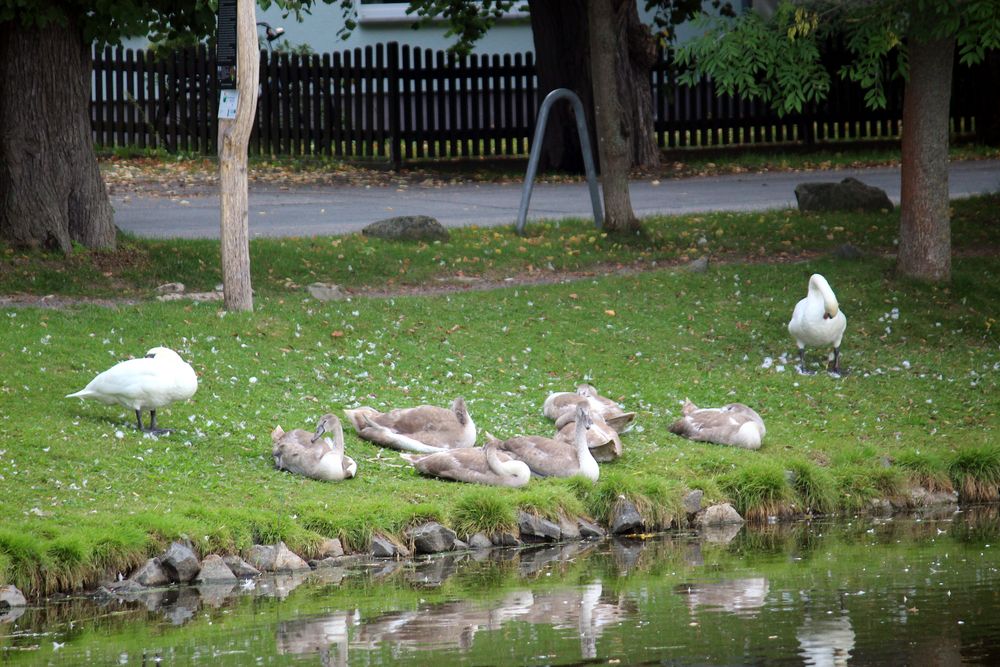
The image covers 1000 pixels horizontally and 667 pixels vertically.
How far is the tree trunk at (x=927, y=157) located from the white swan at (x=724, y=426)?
5.44m

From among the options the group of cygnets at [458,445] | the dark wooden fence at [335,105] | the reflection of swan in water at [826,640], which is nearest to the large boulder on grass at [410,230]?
the group of cygnets at [458,445]

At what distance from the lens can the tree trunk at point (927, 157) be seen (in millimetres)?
18094

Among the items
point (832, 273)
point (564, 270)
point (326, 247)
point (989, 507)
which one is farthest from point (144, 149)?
point (989, 507)

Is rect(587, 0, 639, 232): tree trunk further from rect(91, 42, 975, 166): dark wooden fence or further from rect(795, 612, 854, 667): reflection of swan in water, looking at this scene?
rect(795, 612, 854, 667): reflection of swan in water

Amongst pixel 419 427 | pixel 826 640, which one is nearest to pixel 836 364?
pixel 419 427

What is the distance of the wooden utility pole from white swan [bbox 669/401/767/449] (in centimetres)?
567

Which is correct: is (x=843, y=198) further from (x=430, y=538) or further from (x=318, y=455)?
(x=430, y=538)

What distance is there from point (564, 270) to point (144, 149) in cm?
1552

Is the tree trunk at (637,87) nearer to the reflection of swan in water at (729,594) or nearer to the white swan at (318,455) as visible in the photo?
the white swan at (318,455)

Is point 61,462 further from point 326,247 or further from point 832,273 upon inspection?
point 832,273

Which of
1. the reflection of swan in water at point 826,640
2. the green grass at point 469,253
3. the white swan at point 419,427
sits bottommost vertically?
the reflection of swan in water at point 826,640

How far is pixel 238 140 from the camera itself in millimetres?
15977

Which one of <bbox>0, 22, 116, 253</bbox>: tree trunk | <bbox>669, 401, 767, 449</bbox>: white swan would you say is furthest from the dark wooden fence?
<bbox>669, 401, 767, 449</bbox>: white swan

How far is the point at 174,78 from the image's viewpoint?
3241 centimetres
